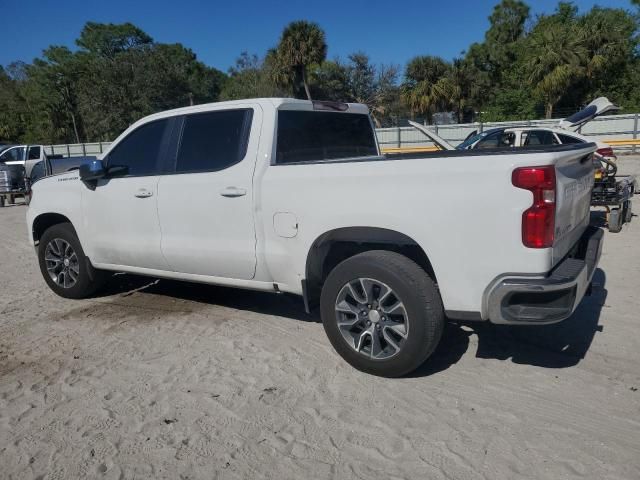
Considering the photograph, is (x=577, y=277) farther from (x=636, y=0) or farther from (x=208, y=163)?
(x=636, y=0)

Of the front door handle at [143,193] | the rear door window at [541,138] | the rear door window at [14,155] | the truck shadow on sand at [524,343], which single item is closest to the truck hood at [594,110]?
the rear door window at [541,138]

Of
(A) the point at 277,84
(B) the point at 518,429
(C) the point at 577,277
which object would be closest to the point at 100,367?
(B) the point at 518,429

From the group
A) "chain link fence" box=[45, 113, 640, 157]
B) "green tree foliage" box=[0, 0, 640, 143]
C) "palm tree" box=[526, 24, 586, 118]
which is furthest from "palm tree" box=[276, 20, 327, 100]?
"palm tree" box=[526, 24, 586, 118]

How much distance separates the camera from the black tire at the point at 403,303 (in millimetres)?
3393

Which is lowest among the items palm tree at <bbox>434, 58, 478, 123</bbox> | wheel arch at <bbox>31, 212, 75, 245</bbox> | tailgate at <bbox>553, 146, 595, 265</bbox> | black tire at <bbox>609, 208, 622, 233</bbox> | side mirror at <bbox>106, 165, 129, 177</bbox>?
black tire at <bbox>609, 208, 622, 233</bbox>

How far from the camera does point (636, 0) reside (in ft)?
121

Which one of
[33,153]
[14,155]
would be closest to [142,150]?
[33,153]

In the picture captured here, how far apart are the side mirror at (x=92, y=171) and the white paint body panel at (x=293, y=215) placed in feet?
Answer: 0.66

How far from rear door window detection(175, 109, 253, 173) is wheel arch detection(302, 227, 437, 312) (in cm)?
102

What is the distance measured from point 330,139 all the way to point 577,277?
8.07 ft

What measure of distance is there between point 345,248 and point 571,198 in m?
1.63

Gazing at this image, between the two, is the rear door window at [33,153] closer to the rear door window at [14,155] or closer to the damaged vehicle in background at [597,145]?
the rear door window at [14,155]

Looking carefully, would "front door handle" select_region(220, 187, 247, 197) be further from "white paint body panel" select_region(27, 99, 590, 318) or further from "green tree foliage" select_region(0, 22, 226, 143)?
"green tree foliage" select_region(0, 22, 226, 143)

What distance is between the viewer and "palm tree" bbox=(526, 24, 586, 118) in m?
29.0
